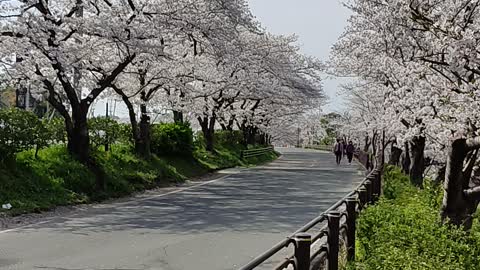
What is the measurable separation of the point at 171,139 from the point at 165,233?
17.8m

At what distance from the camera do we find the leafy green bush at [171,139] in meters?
28.4

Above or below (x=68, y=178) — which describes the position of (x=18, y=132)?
above

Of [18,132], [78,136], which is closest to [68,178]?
[18,132]

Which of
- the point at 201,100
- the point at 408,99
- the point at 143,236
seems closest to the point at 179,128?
the point at 201,100

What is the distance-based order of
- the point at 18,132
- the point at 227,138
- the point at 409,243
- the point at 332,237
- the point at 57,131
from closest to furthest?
the point at 332,237 < the point at 409,243 < the point at 18,132 < the point at 57,131 < the point at 227,138

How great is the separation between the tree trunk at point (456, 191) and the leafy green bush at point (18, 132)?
1169cm

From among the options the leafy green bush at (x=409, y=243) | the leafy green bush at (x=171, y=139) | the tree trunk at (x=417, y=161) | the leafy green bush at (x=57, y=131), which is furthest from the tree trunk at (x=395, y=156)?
the leafy green bush at (x=409, y=243)

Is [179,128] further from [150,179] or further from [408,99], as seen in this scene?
[408,99]

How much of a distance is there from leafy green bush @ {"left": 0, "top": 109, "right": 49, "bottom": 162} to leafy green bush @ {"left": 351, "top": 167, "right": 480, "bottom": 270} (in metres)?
10.9

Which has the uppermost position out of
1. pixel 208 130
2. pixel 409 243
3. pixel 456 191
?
pixel 208 130

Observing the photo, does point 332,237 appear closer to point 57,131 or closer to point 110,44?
point 110,44

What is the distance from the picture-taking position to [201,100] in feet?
120

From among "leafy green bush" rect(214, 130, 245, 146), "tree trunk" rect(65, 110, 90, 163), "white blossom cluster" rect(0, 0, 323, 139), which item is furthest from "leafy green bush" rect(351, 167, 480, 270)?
"leafy green bush" rect(214, 130, 245, 146)

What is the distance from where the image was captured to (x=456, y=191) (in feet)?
35.2
